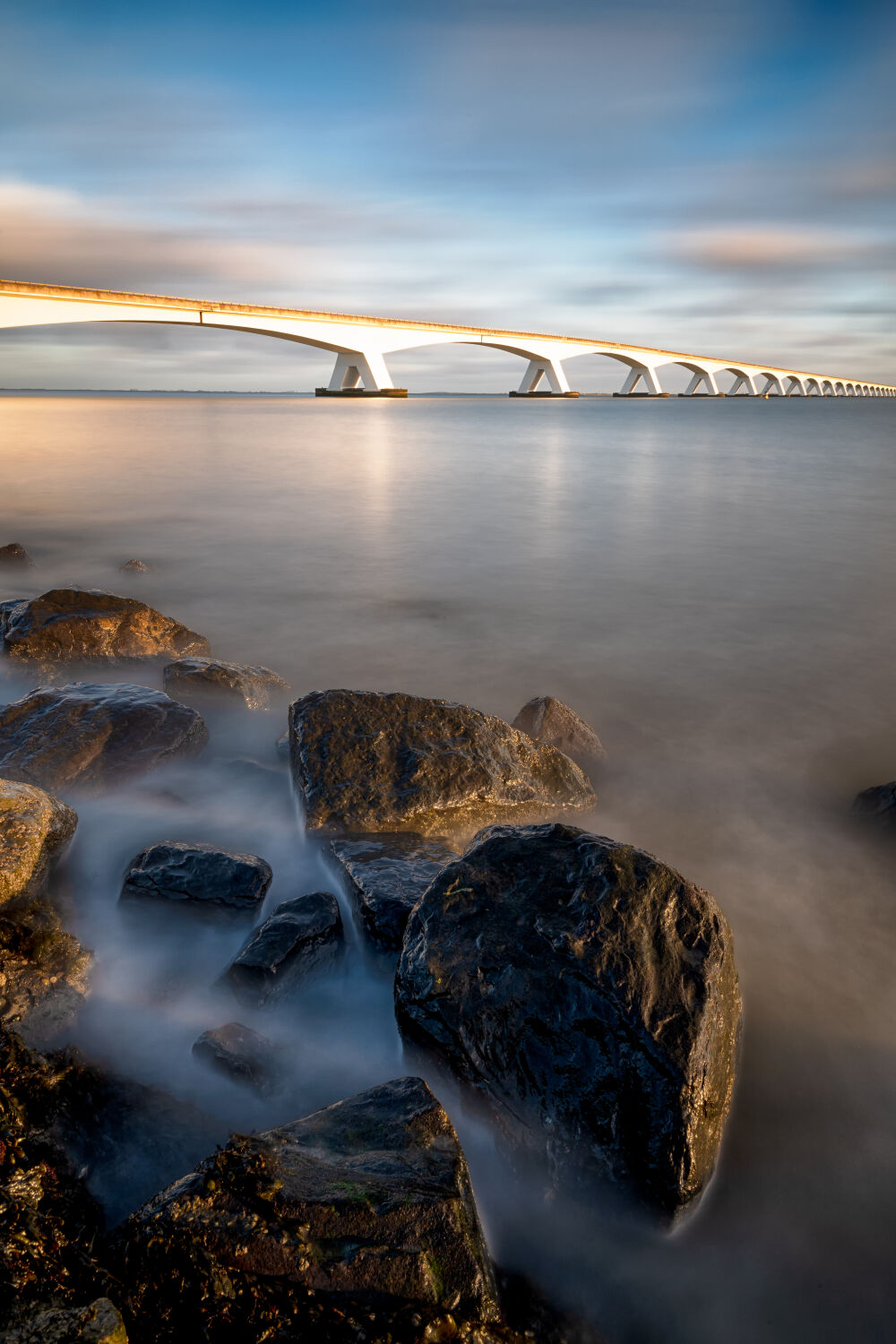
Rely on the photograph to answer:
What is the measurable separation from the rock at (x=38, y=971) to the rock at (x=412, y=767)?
3.33 ft

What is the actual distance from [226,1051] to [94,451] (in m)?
21.5

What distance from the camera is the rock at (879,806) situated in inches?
128

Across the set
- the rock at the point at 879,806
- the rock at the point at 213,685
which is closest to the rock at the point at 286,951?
the rock at the point at 213,685

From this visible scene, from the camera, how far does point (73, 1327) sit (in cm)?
104

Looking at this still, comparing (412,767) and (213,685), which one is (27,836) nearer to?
(412,767)

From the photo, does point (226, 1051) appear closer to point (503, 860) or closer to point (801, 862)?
point (503, 860)

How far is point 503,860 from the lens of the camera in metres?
2.17

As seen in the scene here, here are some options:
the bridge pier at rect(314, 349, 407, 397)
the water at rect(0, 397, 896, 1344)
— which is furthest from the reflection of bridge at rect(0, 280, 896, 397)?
the water at rect(0, 397, 896, 1344)

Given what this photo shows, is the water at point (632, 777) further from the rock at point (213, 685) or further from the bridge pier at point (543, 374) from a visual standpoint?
the bridge pier at point (543, 374)

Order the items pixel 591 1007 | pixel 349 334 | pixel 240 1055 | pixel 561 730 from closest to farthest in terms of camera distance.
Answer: pixel 591 1007, pixel 240 1055, pixel 561 730, pixel 349 334

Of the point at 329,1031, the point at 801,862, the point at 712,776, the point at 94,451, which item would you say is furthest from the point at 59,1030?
the point at 94,451

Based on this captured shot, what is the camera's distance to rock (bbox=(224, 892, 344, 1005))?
2.27 m

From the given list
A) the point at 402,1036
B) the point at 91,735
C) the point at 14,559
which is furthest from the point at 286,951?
the point at 14,559

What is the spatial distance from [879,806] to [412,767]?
2.16 meters
